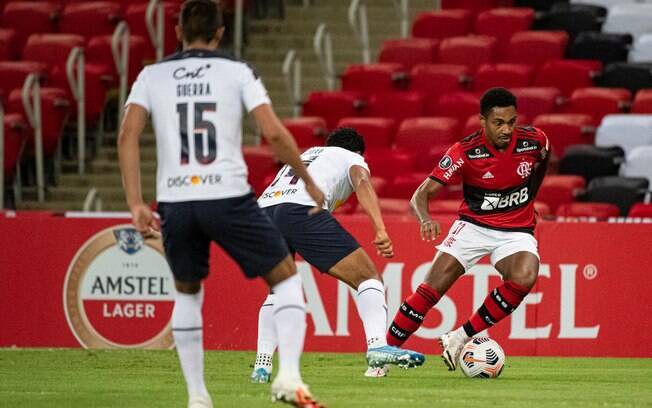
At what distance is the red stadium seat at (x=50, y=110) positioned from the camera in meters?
18.4

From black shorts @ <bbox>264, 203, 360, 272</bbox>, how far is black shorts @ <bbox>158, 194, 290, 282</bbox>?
280cm

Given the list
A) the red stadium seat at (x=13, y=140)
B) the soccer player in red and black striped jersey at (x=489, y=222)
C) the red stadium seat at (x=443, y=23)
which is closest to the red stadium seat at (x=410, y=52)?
the red stadium seat at (x=443, y=23)

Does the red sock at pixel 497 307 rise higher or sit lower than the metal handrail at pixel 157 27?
lower

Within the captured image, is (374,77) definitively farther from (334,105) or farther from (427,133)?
(427,133)

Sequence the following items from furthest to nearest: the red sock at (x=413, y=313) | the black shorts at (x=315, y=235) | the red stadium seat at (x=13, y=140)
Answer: the red stadium seat at (x=13, y=140), the red sock at (x=413, y=313), the black shorts at (x=315, y=235)

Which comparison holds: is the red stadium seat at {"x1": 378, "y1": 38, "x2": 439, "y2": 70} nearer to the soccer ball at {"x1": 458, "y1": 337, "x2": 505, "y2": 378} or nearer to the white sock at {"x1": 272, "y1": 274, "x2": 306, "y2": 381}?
the soccer ball at {"x1": 458, "y1": 337, "x2": 505, "y2": 378}

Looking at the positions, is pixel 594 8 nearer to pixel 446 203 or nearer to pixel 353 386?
pixel 446 203

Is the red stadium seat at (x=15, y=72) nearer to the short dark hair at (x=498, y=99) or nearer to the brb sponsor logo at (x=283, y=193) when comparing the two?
the brb sponsor logo at (x=283, y=193)

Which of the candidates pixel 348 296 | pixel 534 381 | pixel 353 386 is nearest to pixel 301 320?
pixel 353 386

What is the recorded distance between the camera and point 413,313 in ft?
Answer: 37.4

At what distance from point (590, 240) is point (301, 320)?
6466 millimetres

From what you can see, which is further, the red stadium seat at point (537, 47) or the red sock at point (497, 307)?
the red stadium seat at point (537, 47)

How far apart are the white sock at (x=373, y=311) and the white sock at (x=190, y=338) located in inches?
101

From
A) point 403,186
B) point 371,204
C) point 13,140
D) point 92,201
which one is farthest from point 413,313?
point 13,140
